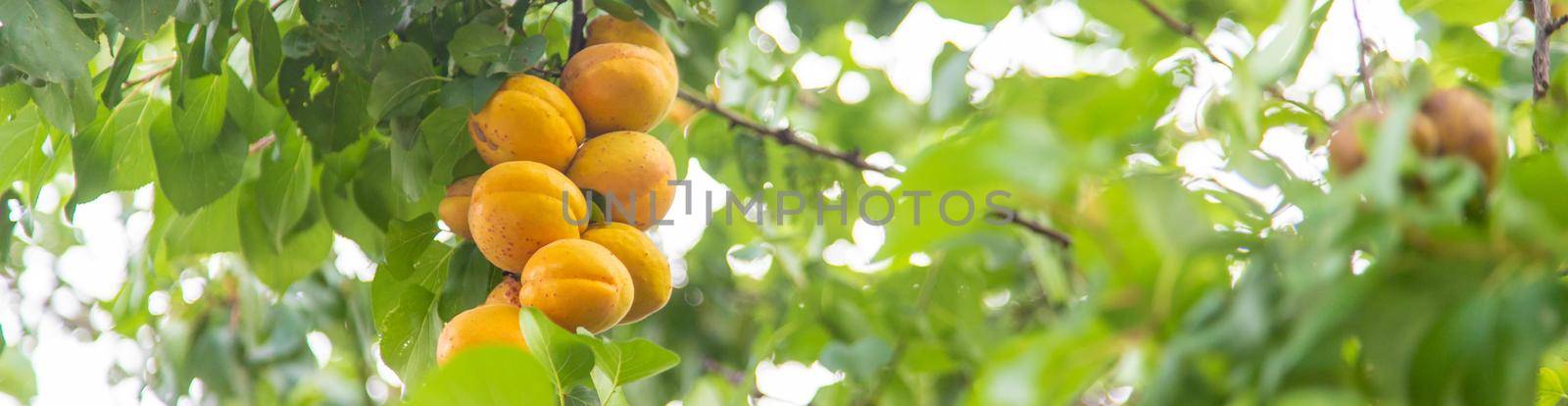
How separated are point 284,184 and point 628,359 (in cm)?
48

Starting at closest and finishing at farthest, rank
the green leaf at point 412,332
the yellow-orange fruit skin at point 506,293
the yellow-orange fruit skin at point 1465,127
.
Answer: the yellow-orange fruit skin at point 1465,127 → the yellow-orange fruit skin at point 506,293 → the green leaf at point 412,332

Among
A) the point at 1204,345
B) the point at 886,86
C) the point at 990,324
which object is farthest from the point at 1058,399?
the point at 886,86

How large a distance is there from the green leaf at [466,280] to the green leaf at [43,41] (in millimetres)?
317

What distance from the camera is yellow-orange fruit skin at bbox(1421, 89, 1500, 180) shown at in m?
0.50

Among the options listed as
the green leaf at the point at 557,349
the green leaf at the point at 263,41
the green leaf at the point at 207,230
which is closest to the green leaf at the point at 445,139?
the green leaf at the point at 263,41

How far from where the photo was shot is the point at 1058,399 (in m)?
0.44

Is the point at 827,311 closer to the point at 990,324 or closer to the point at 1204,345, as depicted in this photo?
the point at 990,324

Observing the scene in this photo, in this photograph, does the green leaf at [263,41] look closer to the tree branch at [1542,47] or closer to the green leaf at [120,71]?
the green leaf at [120,71]

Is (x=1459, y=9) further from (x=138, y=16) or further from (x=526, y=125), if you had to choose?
(x=138, y=16)

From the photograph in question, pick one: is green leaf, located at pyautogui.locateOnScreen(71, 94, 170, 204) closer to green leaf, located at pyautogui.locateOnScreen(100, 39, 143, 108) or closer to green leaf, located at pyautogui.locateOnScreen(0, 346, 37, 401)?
green leaf, located at pyautogui.locateOnScreen(100, 39, 143, 108)

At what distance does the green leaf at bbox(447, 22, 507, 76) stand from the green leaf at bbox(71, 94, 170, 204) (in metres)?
0.34

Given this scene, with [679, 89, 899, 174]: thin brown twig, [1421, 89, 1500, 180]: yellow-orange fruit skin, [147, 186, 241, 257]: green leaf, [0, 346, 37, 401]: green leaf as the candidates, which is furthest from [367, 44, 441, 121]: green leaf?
[0, 346, 37, 401]: green leaf

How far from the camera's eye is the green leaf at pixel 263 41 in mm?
982

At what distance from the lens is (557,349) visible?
811mm
